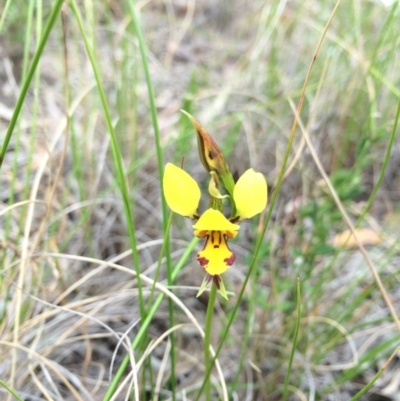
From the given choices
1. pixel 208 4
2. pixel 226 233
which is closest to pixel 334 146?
pixel 226 233

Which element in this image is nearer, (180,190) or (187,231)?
(180,190)

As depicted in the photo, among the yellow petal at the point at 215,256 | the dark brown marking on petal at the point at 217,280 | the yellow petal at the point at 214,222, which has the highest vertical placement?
the yellow petal at the point at 214,222

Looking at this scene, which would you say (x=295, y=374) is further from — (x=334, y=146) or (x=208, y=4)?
(x=208, y=4)

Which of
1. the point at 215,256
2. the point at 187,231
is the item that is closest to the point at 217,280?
the point at 215,256

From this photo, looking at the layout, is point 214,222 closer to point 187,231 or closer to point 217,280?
point 217,280

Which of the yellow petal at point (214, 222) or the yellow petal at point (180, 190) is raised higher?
the yellow petal at point (180, 190)

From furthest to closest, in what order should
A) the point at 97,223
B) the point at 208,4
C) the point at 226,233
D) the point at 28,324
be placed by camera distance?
1. the point at 208,4
2. the point at 97,223
3. the point at 28,324
4. the point at 226,233

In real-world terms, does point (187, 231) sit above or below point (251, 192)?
above
